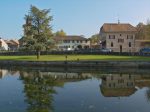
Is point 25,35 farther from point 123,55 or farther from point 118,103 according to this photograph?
point 118,103

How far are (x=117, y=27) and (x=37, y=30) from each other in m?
44.2

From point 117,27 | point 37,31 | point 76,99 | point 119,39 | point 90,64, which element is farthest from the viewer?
point 117,27

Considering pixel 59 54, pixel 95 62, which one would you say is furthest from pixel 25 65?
pixel 59 54

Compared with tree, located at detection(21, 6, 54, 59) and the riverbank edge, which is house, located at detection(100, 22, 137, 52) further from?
the riverbank edge

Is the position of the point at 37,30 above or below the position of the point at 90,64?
above

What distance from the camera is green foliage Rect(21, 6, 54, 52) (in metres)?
69.4

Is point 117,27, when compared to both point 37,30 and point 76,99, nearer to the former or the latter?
Result: point 37,30

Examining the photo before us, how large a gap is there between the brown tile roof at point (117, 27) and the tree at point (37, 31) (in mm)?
40528

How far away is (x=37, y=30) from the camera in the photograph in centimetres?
7138

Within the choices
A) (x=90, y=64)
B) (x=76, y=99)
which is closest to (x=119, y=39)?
(x=90, y=64)

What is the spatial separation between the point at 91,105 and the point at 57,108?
2.66m

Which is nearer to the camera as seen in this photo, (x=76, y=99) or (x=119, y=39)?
(x=76, y=99)

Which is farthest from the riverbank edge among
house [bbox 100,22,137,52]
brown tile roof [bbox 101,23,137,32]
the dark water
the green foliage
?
brown tile roof [bbox 101,23,137,32]

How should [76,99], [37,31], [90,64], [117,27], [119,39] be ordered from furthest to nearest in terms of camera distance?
[117,27]
[119,39]
[37,31]
[90,64]
[76,99]
